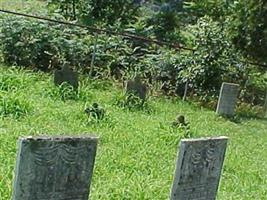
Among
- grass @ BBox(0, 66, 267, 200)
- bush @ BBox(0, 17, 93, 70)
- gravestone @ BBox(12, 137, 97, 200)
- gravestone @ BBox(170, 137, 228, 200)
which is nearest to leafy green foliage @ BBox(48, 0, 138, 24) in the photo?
bush @ BBox(0, 17, 93, 70)

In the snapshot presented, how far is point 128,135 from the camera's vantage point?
293 inches

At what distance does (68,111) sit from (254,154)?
2.52 m

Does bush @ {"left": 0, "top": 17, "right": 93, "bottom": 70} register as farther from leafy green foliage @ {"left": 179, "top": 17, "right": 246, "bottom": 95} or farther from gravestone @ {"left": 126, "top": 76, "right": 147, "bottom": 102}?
gravestone @ {"left": 126, "top": 76, "right": 147, "bottom": 102}

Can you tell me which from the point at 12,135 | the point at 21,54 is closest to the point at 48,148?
the point at 12,135

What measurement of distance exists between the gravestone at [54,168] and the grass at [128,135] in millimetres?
1128

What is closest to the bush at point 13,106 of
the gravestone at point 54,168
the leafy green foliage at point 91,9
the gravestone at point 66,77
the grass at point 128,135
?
the grass at point 128,135

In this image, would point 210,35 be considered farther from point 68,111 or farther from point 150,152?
point 150,152

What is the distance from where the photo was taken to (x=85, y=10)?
51.1 feet

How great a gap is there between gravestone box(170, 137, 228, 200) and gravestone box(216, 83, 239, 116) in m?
6.43

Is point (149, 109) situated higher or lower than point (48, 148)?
lower

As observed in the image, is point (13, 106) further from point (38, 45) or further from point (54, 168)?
point (38, 45)

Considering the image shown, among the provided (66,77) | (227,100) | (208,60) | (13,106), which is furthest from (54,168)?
(208,60)

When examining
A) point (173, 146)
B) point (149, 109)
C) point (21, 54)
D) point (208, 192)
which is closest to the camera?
point (208, 192)

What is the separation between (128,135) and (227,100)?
3.85 m
